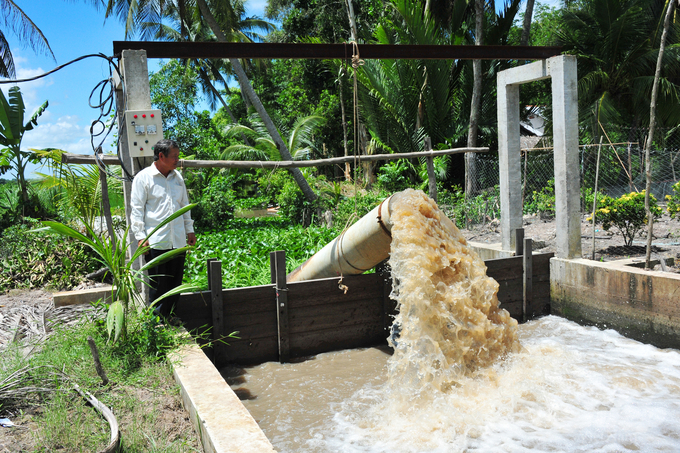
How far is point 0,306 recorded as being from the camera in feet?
20.4

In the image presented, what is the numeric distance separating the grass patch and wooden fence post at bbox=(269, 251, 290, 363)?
1.46 m

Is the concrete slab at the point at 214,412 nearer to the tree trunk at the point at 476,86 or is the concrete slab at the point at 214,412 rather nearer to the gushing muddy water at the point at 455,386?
the gushing muddy water at the point at 455,386

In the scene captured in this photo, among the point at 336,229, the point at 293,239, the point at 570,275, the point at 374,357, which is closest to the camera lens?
the point at 374,357

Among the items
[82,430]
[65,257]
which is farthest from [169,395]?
[65,257]

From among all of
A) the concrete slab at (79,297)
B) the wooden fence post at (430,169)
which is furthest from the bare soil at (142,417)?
the wooden fence post at (430,169)

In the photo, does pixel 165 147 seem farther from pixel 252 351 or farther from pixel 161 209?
pixel 252 351

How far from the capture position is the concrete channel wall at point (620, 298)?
550cm

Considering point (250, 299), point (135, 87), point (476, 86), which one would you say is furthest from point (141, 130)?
point (476, 86)

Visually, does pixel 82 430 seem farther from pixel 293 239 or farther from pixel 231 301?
pixel 293 239

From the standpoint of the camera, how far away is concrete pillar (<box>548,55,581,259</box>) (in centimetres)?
670

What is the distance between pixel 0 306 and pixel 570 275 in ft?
23.6

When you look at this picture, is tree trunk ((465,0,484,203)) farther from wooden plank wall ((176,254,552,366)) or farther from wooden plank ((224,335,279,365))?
wooden plank ((224,335,279,365))

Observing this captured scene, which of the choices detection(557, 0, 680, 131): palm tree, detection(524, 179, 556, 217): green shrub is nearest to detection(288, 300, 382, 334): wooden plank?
detection(524, 179, 556, 217): green shrub

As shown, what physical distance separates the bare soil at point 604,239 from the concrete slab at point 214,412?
608 centimetres
